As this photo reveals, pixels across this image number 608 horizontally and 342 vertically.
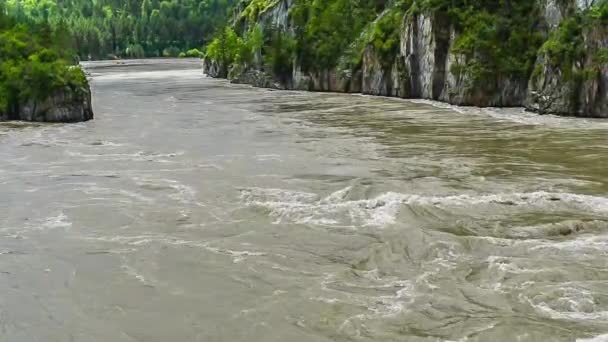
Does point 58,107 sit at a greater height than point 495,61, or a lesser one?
lesser

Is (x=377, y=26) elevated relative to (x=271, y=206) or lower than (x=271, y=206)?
elevated

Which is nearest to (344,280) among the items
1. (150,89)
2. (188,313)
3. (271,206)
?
(188,313)

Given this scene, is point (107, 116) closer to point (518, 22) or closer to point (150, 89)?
point (150, 89)

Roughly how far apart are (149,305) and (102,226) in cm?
851

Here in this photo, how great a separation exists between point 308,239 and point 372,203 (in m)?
5.31

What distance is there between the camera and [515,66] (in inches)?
2571

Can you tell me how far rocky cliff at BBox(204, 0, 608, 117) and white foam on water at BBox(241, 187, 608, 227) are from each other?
3049 centimetres

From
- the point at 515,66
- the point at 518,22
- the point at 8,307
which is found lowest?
the point at 8,307

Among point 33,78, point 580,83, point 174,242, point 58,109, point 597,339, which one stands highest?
point 580,83

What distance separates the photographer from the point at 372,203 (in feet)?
90.4

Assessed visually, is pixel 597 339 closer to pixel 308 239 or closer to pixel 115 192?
pixel 308 239

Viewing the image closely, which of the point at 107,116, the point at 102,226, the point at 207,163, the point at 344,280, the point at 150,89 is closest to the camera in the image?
the point at 344,280

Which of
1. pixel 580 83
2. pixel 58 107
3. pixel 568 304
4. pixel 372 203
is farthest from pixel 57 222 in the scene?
pixel 580 83

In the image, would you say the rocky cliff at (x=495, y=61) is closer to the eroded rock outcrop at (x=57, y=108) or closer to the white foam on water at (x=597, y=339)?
A: the eroded rock outcrop at (x=57, y=108)
